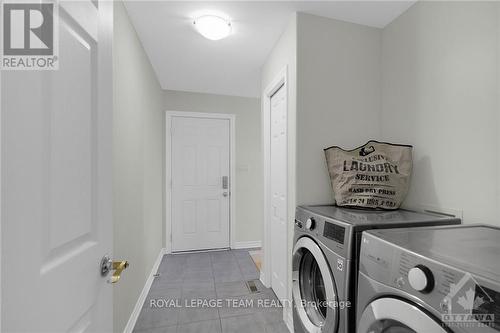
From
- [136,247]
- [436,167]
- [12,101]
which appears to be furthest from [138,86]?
[436,167]

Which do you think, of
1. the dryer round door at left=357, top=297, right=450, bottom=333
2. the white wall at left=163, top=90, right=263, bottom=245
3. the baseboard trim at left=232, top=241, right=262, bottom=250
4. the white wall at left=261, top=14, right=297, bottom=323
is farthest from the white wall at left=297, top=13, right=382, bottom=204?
the baseboard trim at left=232, top=241, right=262, bottom=250

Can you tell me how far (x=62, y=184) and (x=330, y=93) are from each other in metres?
1.76

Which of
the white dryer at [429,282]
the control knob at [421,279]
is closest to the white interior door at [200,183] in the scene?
the white dryer at [429,282]

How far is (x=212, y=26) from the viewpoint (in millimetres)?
1832

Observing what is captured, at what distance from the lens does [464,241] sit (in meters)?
0.93

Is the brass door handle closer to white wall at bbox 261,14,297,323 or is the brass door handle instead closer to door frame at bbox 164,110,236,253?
white wall at bbox 261,14,297,323

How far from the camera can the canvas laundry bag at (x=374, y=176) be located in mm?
1553

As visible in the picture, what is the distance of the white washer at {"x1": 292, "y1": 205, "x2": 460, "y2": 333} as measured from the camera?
3.56 ft

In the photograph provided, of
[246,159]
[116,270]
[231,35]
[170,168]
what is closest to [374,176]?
[116,270]

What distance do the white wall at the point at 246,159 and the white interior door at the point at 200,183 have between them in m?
0.18

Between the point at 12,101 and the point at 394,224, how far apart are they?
56.9 inches

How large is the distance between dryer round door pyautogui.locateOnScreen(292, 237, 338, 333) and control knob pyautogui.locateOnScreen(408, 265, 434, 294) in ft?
1.68

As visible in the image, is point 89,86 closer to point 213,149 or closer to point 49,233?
point 49,233

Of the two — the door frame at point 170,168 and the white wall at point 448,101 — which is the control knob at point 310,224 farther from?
the door frame at point 170,168
